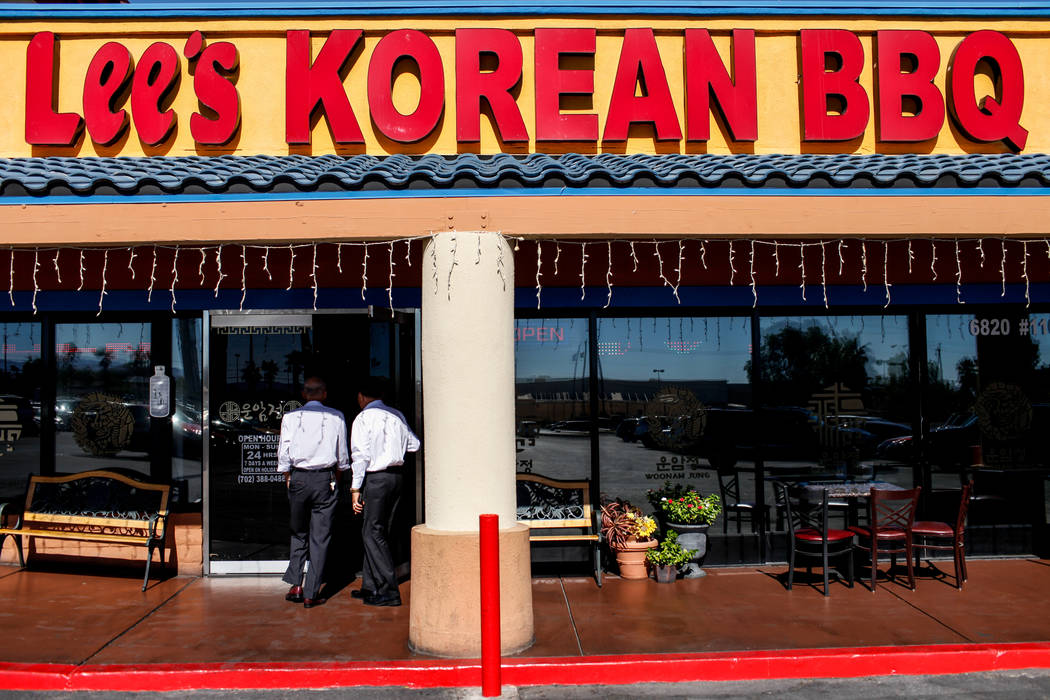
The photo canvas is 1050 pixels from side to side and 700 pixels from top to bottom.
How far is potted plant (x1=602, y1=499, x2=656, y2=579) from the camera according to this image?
330 inches

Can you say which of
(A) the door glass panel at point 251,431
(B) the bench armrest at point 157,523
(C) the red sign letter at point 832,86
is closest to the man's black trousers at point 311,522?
(A) the door glass panel at point 251,431

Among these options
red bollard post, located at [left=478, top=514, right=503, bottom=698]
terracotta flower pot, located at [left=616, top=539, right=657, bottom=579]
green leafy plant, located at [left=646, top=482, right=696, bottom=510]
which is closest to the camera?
red bollard post, located at [left=478, top=514, right=503, bottom=698]

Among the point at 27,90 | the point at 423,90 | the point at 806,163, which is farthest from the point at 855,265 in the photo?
the point at 27,90

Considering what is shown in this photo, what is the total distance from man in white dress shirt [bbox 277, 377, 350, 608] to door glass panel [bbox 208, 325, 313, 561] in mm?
997

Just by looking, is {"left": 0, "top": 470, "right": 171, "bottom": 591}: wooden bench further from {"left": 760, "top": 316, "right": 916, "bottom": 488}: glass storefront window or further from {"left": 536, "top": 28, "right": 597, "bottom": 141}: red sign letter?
{"left": 760, "top": 316, "right": 916, "bottom": 488}: glass storefront window

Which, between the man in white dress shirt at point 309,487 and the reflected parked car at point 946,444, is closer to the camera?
the man in white dress shirt at point 309,487

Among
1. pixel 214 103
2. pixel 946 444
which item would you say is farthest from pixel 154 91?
pixel 946 444

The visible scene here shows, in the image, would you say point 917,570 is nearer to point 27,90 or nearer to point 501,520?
point 501,520

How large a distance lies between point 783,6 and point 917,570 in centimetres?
588

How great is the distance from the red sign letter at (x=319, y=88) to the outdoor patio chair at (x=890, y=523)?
604cm

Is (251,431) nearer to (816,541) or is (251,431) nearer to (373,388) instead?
(373,388)

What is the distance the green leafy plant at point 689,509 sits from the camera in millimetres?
8539

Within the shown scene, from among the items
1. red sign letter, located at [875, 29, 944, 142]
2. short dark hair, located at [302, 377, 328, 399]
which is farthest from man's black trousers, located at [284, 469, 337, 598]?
red sign letter, located at [875, 29, 944, 142]

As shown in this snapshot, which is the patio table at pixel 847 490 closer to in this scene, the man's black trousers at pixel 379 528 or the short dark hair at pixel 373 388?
the man's black trousers at pixel 379 528
